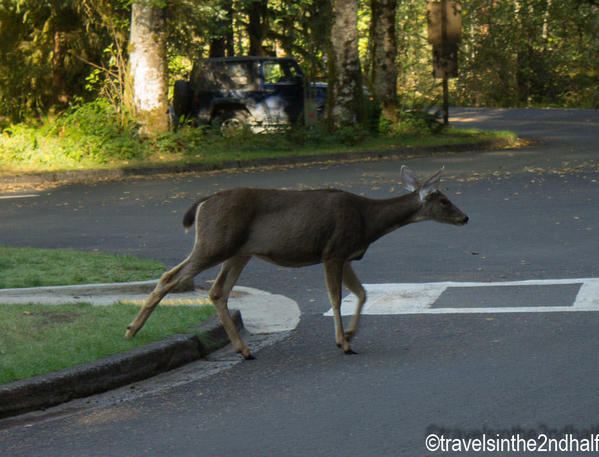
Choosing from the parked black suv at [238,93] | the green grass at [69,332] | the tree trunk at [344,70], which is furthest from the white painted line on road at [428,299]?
the parked black suv at [238,93]

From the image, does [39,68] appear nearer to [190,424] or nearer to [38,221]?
[38,221]

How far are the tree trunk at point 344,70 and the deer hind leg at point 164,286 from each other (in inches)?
704

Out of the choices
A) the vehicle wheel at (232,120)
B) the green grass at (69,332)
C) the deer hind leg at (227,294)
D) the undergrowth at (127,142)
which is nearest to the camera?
the green grass at (69,332)

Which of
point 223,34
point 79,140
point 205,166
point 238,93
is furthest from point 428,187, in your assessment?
point 223,34

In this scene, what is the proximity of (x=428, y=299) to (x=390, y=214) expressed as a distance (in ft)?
5.03

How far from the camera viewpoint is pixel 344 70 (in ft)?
80.3

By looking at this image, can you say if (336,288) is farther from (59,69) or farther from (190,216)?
(59,69)

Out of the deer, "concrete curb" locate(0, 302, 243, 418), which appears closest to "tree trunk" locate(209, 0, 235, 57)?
the deer

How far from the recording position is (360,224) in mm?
6973

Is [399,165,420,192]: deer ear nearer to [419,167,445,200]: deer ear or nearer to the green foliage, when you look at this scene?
[419,167,445,200]: deer ear

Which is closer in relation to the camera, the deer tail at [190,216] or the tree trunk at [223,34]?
the deer tail at [190,216]

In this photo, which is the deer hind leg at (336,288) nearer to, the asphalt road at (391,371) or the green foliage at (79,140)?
the asphalt road at (391,371)

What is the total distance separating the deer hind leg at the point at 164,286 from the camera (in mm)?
6879

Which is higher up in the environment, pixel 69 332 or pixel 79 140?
pixel 79 140
